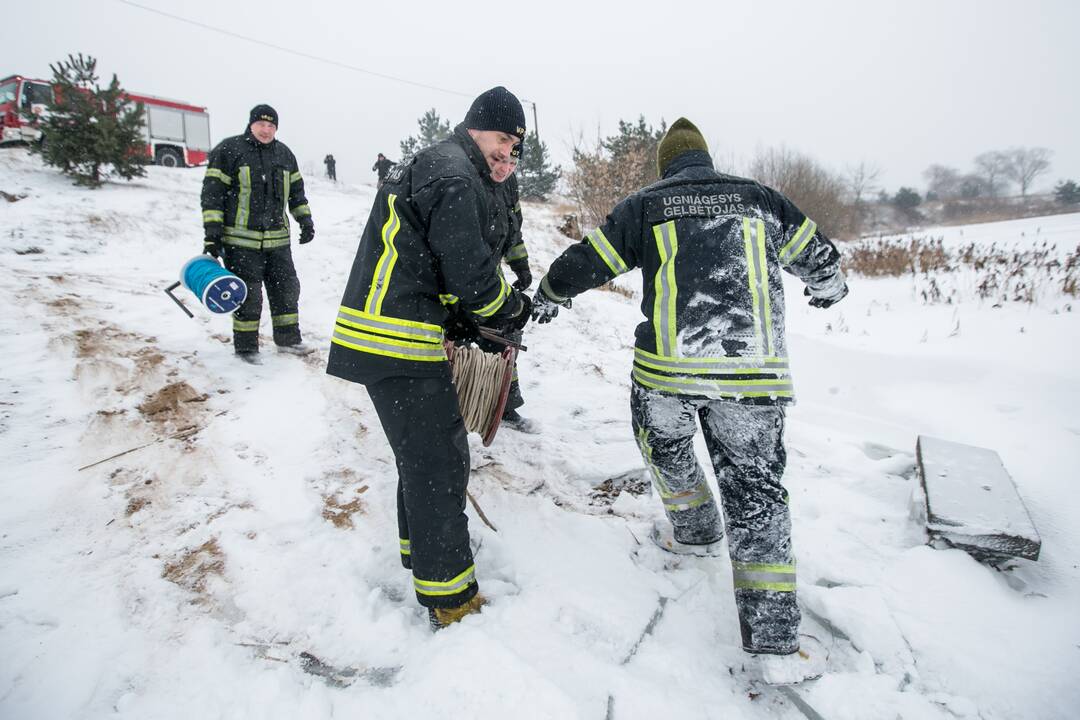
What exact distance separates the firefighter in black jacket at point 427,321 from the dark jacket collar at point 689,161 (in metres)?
0.71

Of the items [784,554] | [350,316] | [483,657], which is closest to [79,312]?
[350,316]

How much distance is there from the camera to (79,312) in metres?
4.45

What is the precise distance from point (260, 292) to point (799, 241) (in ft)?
12.5

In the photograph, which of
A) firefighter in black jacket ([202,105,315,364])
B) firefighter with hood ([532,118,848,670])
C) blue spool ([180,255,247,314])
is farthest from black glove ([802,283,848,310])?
firefighter in black jacket ([202,105,315,364])

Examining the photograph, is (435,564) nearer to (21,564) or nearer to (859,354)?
(21,564)

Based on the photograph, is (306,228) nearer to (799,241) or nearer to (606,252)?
(606,252)

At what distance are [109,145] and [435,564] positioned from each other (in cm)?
1205

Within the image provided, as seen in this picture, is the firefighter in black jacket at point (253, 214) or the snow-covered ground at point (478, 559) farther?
the firefighter in black jacket at point (253, 214)

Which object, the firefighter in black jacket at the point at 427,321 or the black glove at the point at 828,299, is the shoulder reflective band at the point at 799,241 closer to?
the black glove at the point at 828,299

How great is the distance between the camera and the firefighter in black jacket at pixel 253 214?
3.91 m

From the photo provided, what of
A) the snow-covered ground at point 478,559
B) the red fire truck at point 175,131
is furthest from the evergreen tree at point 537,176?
the snow-covered ground at point 478,559

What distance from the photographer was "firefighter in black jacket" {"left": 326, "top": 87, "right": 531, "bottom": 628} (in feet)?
5.94

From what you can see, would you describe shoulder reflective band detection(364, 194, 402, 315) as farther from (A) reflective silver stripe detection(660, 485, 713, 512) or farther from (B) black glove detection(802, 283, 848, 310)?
(B) black glove detection(802, 283, 848, 310)

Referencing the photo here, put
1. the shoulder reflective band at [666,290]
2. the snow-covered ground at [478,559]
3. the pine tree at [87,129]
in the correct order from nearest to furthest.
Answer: the snow-covered ground at [478,559] → the shoulder reflective band at [666,290] → the pine tree at [87,129]
